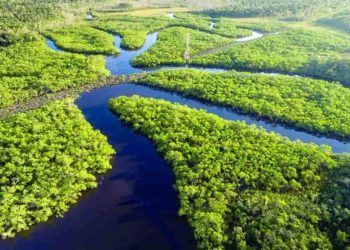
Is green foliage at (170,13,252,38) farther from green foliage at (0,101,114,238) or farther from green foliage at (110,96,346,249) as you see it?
green foliage at (0,101,114,238)

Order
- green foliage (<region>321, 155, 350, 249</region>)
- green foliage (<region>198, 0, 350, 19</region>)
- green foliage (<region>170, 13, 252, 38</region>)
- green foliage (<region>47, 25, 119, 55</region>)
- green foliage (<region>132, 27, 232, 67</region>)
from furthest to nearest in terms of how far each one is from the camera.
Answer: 1. green foliage (<region>198, 0, 350, 19</region>)
2. green foliage (<region>170, 13, 252, 38</region>)
3. green foliage (<region>47, 25, 119, 55</region>)
4. green foliage (<region>132, 27, 232, 67</region>)
5. green foliage (<region>321, 155, 350, 249</region>)

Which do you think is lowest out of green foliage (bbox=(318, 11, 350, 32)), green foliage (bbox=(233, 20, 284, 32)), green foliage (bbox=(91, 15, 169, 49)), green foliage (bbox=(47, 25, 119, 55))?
green foliage (bbox=(47, 25, 119, 55))

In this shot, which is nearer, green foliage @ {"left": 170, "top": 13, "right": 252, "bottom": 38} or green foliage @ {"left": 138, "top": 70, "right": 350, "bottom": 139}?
green foliage @ {"left": 138, "top": 70, "right": 350, "bottom": 139}

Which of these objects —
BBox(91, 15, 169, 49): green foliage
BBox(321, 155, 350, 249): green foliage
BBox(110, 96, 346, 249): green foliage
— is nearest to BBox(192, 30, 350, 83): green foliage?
BBox(91, 15, 169, 49): green foliage

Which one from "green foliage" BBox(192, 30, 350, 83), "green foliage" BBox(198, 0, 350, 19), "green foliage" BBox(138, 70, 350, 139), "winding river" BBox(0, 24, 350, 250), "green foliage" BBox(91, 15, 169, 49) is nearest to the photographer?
"winding river" BBox(0, 24, 350, 250)

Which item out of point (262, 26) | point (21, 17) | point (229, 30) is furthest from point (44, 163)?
point (262, 26)

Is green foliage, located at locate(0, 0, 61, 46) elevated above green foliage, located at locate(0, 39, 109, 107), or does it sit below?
above

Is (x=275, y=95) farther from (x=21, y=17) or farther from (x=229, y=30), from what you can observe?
(x=21, y=17)
